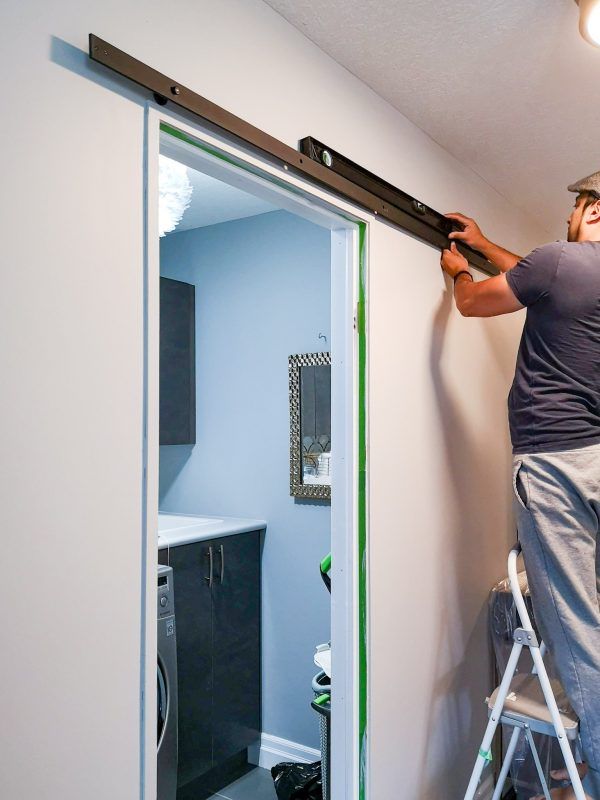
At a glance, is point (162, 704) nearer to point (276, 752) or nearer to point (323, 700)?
point (323, 700)

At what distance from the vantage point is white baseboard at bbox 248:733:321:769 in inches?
111

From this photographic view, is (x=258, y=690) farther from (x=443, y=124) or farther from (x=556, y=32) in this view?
(x=556, y=32)

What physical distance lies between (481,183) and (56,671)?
2338 millimetres

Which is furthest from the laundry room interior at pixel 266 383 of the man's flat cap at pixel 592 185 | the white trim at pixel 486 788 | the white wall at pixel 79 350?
the man's flat cap at pixel 592 185

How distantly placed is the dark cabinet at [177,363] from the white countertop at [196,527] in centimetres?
39

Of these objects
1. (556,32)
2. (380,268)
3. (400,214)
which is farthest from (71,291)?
(556,32)

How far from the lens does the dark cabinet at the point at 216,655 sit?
2.56 m

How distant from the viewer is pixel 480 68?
1.79 metres

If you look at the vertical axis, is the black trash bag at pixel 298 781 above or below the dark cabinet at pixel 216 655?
below

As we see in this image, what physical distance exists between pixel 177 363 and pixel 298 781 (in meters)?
1.91

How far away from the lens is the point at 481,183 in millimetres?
2602

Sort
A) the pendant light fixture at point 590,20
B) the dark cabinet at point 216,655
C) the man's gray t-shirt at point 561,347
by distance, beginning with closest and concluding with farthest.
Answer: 1. the pendant light fixture at point 590,20
2. the man's gray t-shirt at point 561,347
3. the dark cabinet at point 216,655

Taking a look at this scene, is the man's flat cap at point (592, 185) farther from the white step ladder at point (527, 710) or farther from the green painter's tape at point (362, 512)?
the white step ladder at point (527, 710)

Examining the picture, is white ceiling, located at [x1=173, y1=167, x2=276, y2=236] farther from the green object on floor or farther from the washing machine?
the green object on floor
